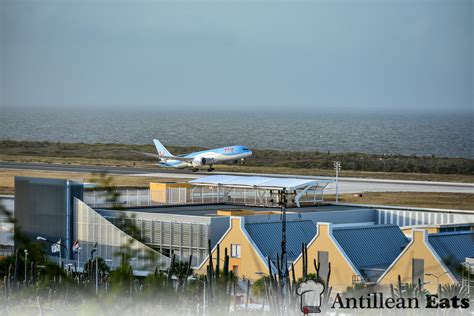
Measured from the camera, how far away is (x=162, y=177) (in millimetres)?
105438

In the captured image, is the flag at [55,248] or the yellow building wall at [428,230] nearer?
the yellow building wall at [428,230]

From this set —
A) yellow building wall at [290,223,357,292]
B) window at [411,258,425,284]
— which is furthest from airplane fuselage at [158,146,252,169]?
window at [411,258,425,284]

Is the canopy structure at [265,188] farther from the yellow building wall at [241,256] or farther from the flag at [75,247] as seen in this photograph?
the yellow building wall at [241,256]

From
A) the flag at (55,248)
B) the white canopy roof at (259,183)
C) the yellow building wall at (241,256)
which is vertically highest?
the white canopy roof at (259,183)

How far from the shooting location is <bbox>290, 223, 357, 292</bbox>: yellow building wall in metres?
44.9

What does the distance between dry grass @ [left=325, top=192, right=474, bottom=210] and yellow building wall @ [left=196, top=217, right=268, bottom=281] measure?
1121 inches

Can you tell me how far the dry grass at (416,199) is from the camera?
78.1 meters

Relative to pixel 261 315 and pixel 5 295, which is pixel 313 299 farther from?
pixel 5 295

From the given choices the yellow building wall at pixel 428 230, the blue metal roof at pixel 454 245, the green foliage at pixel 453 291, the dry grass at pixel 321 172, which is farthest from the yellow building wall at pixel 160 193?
the dry grass at pixel 321 172

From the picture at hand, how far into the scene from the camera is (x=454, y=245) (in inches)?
1864

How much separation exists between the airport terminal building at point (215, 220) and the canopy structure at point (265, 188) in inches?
2.5

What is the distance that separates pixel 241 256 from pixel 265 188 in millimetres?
16003

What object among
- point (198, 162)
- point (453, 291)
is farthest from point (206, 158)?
point (453, 291)

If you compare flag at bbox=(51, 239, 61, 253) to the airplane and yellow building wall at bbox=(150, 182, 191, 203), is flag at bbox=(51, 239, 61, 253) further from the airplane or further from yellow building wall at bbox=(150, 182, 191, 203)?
the airplane
